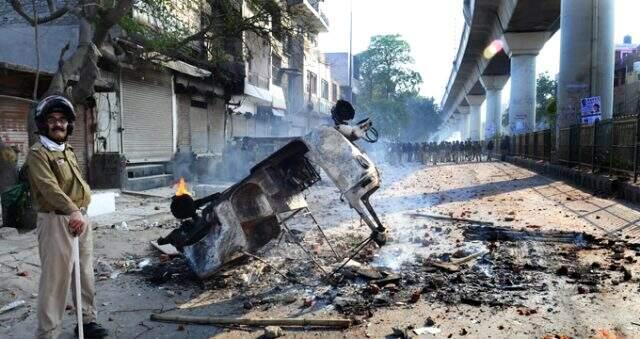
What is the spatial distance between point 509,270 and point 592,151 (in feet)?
34.6

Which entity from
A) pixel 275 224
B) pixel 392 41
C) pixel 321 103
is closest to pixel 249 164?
pixel 275 224

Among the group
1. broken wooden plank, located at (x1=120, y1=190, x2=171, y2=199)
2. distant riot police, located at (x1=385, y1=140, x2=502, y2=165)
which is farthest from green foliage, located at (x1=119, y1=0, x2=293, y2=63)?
distant riot police, located at (x1=385, y1=140, x2=502, y2=165)

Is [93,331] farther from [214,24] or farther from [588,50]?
[588,50]

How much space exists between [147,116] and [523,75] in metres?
22.7

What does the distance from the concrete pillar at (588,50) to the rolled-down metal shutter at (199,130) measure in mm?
14218

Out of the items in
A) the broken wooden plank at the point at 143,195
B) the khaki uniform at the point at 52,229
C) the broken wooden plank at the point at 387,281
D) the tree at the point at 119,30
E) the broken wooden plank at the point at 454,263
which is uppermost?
the tree at the point at 119,30

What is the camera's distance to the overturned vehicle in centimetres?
459

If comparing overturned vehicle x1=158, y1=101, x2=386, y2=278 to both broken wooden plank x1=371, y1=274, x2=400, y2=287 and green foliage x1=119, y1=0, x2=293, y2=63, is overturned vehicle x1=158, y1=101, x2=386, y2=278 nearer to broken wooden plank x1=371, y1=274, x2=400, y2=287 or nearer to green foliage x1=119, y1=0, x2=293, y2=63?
broken wooden plank x1=371, y1=274, x2=400, y2=287

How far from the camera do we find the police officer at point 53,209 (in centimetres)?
334

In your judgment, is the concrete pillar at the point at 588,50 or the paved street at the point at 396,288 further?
the concrete pillar at the point at 588,50

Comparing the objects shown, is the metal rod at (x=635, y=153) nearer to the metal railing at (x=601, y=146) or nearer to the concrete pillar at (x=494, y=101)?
the metal railing at (x=601, y=146)

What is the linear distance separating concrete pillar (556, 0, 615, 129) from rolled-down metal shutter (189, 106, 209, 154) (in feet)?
46.6

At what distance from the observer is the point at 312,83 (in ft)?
127

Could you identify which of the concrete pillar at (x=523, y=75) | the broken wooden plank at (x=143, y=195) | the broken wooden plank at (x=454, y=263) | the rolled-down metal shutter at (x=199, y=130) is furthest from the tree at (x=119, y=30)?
the concrete pillar at (x=523, y=75)
